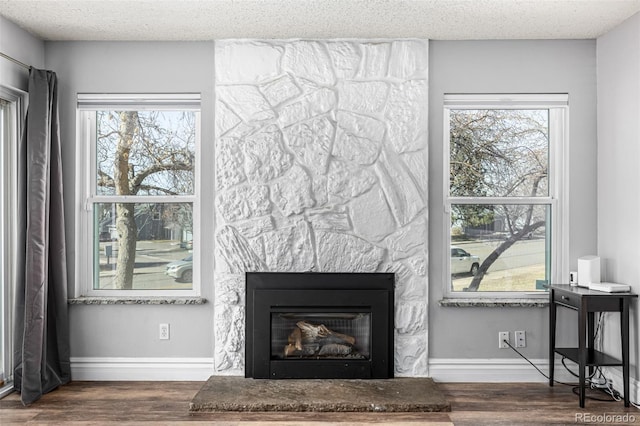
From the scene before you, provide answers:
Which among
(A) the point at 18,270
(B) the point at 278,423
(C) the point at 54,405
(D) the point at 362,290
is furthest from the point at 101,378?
(D) the point at 362,290

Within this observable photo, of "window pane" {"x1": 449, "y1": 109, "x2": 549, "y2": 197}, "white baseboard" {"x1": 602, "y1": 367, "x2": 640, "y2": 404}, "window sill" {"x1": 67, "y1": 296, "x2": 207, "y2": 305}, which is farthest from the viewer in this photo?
"window pane" {"x1": 449, "y1": 109, "x2": 549, "y2": 197}

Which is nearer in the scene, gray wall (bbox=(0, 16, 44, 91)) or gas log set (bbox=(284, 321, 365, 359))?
gray wall (bbox=(0, 16, 44, 91))

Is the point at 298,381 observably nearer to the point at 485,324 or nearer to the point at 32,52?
the point at 485,324

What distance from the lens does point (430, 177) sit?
148 inches

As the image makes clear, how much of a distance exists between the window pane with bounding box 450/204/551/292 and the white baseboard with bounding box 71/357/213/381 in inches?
74.2

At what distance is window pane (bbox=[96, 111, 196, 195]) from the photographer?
3.85 meters

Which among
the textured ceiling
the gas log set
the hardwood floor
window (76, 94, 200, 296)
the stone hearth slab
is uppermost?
the textured ceiling

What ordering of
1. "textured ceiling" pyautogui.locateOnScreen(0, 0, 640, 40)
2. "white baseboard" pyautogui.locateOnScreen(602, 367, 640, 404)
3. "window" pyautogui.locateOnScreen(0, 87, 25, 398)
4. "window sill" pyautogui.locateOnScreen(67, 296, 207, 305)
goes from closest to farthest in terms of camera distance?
"textured ceiling" pyautogui.locateOnScreen(0, 0, 640, 40)
"white baseboard" pyautogui.locateOnScreen(602, 367, 640, 404)
"window" pyautogui.locateOnScreen(0, 87, 25, 398)
"window sill" pyautogui.locateOnScreen(67, 296, 207, 305)

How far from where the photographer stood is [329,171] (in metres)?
3.69

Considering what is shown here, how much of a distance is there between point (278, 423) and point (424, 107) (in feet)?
7.26

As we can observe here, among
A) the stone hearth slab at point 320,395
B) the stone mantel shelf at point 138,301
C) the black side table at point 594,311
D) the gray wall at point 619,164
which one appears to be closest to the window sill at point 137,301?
the stone mantel shelf at point 138,301
